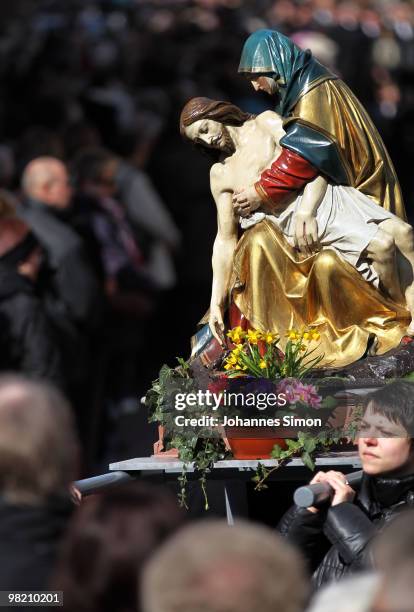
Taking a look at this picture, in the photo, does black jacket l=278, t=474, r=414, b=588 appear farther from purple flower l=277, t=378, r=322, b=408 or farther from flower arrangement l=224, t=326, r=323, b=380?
flower arrangement l=224, t=326, r=323, b=380

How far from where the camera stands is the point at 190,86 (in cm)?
1452

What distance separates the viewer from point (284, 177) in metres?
6.35

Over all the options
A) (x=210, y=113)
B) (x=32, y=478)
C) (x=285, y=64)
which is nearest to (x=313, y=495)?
(x=32, y=478)

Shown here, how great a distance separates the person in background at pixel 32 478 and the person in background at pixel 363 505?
46.1 inches

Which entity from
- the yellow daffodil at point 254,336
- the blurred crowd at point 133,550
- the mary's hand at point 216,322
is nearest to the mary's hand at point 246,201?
the mary's hand at point 216,322

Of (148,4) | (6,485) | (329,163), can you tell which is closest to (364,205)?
(329,163)

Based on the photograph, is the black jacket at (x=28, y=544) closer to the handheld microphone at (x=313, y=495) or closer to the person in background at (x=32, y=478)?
the person in background at (x=32, y=478)

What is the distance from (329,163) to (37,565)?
272cm

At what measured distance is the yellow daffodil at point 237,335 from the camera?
6.31 metres

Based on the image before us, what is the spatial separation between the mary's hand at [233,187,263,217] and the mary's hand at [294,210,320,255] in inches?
7.0

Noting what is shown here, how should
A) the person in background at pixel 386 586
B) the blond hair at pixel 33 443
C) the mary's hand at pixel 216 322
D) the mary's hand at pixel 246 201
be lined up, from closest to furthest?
the person in background at pixel 386 586
the blond hair at pixel 33 443
the mary's hand at pixel 246 201
the mary's hand at pixel 216 322

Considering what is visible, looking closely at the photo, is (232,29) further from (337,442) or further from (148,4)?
(337,442)

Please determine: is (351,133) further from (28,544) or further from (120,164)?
(120,164)

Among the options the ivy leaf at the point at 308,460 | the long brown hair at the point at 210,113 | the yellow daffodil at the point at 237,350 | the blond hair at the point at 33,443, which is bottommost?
the ivy leaf at the point at 308,460
